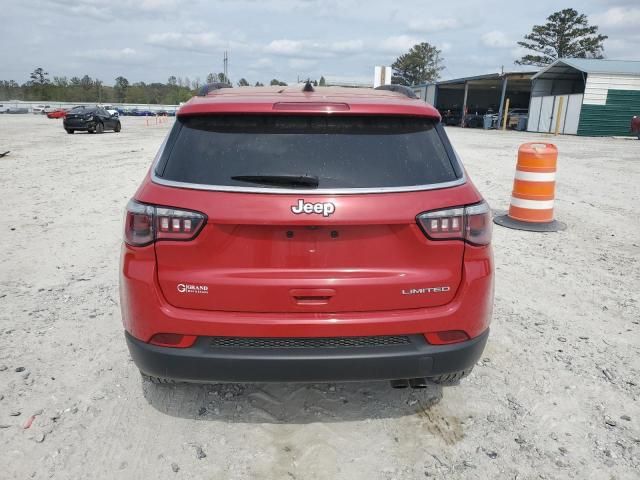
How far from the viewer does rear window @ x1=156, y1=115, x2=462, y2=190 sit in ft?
7.73

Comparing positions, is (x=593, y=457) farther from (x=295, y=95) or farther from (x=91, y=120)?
(x=91, y=120)

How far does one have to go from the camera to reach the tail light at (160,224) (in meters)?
2.29

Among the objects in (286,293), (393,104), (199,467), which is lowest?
(199,467)

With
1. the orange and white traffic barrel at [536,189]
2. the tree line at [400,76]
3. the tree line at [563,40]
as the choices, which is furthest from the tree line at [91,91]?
the orange and white traffic barrel at [536,189]

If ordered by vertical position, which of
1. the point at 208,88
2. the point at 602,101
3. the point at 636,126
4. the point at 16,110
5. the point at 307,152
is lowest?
the point at 16,110

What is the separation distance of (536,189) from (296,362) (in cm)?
600

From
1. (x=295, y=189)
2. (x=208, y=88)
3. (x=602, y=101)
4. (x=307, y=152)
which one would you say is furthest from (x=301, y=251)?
(x=602, y=101)

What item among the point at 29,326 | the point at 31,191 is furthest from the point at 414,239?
the point at 31,191

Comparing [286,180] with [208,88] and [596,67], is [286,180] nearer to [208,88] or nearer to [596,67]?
[208,88]

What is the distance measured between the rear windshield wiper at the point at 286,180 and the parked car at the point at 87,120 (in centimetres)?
2933

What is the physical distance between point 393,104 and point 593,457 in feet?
6.94

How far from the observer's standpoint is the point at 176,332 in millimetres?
2373

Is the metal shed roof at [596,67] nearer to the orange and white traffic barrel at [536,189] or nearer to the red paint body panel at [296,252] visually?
the orange and white traffic barrel at [536,189]

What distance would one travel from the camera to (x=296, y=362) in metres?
2.35
